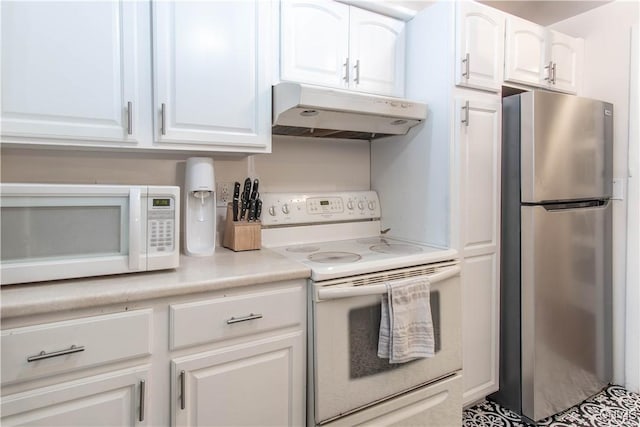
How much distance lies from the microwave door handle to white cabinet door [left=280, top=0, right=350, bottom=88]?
82 centimetres

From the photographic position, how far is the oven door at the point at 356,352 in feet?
4.45

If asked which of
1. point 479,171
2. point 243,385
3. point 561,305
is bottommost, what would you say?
point 243,385

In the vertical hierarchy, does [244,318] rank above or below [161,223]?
below

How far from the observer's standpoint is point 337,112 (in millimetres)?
1610

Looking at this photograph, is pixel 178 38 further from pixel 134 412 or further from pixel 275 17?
pixel 134 412

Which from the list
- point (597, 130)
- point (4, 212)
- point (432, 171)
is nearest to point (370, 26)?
point (432, 171)

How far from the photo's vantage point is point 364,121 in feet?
5.80

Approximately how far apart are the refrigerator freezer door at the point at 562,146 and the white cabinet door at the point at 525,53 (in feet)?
0.68

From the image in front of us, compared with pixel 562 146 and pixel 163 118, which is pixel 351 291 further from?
pixel 562 146

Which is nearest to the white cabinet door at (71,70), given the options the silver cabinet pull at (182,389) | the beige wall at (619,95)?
the silver cabinet pull at (182,389)

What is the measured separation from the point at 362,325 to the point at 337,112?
89 cm

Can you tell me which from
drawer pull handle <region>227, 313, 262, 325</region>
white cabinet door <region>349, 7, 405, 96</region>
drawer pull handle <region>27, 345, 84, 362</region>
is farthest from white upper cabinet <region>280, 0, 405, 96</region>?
drawer pull handle <region>27, 345, 84, 362</region>

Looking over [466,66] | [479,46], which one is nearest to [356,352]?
[466,66]

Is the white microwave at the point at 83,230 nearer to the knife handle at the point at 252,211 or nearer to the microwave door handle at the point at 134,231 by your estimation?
the microwave door handle at the point at 134,231
